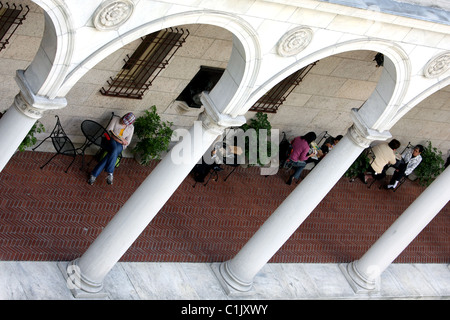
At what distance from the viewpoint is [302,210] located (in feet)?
59.8

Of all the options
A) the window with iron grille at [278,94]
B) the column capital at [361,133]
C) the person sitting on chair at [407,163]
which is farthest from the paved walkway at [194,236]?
the column capital at [361,133]

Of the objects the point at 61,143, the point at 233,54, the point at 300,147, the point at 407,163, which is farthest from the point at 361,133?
the point at 407,163

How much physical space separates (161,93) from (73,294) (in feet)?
15.3

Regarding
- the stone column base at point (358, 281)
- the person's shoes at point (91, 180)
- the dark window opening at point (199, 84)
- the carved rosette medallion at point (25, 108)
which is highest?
the carved rosette medallion at point (25, 108)

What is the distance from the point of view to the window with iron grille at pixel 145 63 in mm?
18859

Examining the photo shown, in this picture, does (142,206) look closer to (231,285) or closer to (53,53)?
(231,285)

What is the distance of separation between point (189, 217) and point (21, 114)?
6.18 meters

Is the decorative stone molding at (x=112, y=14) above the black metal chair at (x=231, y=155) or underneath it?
above

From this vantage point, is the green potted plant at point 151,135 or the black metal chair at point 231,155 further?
the black metal chair at point 231,155

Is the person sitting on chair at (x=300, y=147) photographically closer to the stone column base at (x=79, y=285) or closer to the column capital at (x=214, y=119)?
the column capital at (x=214, y=119)

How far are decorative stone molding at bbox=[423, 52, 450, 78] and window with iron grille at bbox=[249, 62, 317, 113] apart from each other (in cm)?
410

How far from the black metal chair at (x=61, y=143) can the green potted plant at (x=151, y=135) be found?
1.33 meters

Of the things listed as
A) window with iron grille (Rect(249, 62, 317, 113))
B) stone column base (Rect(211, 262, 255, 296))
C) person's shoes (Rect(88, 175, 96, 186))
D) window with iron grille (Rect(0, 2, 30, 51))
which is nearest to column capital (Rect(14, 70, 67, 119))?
window with iron grille (Rect(0, 2, 30, 51))
